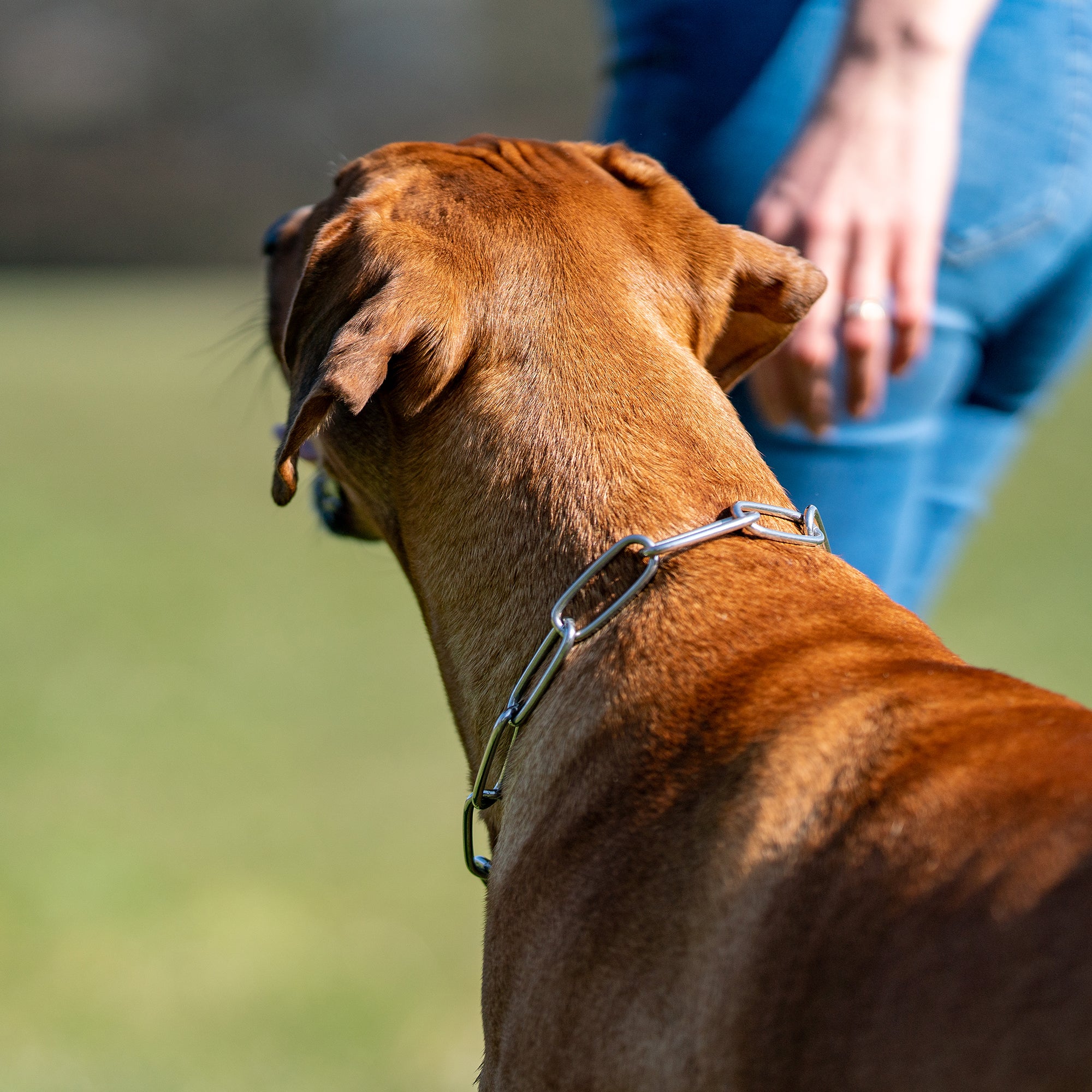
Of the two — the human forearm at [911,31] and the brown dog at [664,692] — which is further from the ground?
the human forearm at [911,31]

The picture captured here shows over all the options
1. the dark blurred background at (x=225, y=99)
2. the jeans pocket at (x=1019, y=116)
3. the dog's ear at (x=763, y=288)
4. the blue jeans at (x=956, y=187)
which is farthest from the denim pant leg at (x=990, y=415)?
the dark blurred background at (x=225, y=99)

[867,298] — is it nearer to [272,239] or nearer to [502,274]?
[502,274]

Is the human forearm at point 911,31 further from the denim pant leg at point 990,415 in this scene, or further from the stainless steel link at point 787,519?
the stainless steel link at point 787,519

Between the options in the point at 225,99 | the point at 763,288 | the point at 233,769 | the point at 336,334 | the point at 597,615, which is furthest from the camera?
the point at 225,99

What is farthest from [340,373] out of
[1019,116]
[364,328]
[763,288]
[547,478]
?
[1019,116]

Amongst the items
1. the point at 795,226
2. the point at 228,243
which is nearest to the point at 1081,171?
the point at 795,226

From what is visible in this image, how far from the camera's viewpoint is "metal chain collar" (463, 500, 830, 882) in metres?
1.52

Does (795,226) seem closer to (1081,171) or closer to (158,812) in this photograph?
(1081,171)

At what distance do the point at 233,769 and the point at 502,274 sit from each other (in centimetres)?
396

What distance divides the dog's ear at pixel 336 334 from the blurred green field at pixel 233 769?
1.94 ft

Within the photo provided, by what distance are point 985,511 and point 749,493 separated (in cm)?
127

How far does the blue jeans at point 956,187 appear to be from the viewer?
7.00 feet

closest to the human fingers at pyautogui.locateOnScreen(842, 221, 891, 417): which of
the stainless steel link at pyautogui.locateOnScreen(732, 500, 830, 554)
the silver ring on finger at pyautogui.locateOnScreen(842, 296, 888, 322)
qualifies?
the silver ring on finger at pyautogui.locateOnScreen(842, 296, 888, 322)

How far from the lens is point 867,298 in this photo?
2.00 meters
